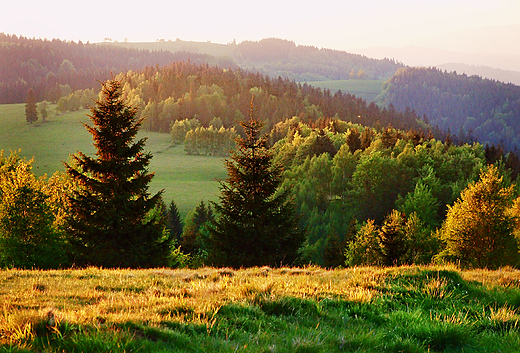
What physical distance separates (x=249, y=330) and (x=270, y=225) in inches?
807

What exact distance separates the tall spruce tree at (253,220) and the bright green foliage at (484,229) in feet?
63.8

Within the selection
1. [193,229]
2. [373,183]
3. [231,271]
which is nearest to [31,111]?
[193,229]

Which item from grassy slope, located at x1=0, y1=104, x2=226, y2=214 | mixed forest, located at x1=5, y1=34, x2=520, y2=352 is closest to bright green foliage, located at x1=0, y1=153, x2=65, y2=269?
mixed forest, located at x1=5, y1=34, x2=520, y2=352

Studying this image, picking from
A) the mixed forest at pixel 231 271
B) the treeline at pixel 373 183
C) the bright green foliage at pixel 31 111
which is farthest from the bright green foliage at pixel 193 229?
the bright green foliage at pixel 31 111

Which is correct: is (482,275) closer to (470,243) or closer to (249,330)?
(249,330)

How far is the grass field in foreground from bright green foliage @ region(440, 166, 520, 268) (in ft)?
98.1

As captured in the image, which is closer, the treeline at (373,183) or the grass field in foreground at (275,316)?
the grass field in foreground at (275,316)

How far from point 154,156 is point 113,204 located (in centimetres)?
12970

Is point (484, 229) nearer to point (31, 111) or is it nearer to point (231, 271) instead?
point (231, 271)

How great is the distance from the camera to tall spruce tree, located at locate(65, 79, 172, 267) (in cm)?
2458

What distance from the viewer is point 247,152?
28188mm

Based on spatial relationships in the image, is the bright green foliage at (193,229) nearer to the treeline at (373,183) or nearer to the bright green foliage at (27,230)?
the treeline at (373,183)

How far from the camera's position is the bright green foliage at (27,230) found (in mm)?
28422

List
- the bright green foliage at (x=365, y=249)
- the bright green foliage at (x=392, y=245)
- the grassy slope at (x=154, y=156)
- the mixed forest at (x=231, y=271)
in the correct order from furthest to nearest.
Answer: the grassy slope at (x=154, y=156) < the bright green foliage at (x=365, y=249) < the bright green foliage at (x=392, y=245) < the mixed forest at (x=231, y=271)
